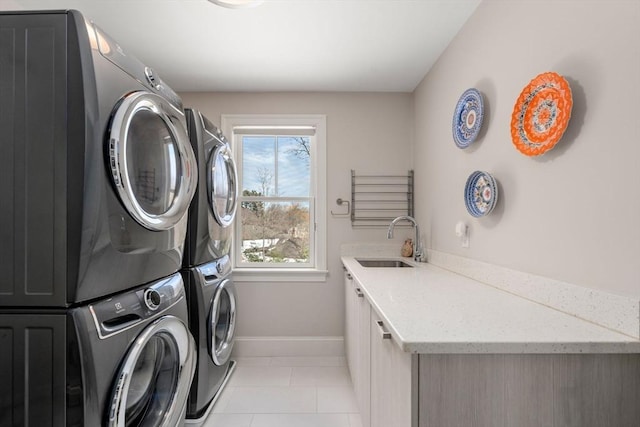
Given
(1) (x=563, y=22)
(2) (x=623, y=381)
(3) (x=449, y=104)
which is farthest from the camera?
(3) (x=449, y=104)

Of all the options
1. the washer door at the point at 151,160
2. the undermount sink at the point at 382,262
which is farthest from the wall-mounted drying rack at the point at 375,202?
the washer door at the point at 151,160

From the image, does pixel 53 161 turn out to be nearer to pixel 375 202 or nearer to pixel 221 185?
pixel 221 185

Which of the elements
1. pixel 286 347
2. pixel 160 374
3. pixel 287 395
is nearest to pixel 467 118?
pixel 160 374

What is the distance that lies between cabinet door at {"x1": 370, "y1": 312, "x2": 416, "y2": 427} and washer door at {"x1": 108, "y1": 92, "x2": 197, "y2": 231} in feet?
3.13

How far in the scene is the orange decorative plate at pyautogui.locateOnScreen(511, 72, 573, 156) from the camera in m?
1.14

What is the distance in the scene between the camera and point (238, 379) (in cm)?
250

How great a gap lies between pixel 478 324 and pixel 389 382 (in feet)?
1.29

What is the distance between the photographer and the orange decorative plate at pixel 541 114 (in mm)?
1141

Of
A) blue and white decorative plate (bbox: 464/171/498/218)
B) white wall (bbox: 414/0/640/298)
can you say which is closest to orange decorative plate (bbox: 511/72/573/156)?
white wall (bbox: 414/0/640/298)

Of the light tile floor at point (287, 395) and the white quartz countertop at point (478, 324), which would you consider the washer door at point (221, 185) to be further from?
the light tile floor at point (287, 395)

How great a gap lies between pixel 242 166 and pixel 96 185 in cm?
209

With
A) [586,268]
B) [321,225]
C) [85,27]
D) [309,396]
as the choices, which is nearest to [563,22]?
[586,268]

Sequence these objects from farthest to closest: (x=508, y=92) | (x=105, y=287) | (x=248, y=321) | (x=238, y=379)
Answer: (x=248, y=321) → (x=238, y=379) → (x=508, y=92) → (x=105, y=287)

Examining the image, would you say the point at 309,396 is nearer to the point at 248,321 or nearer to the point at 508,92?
the point at 248,321
